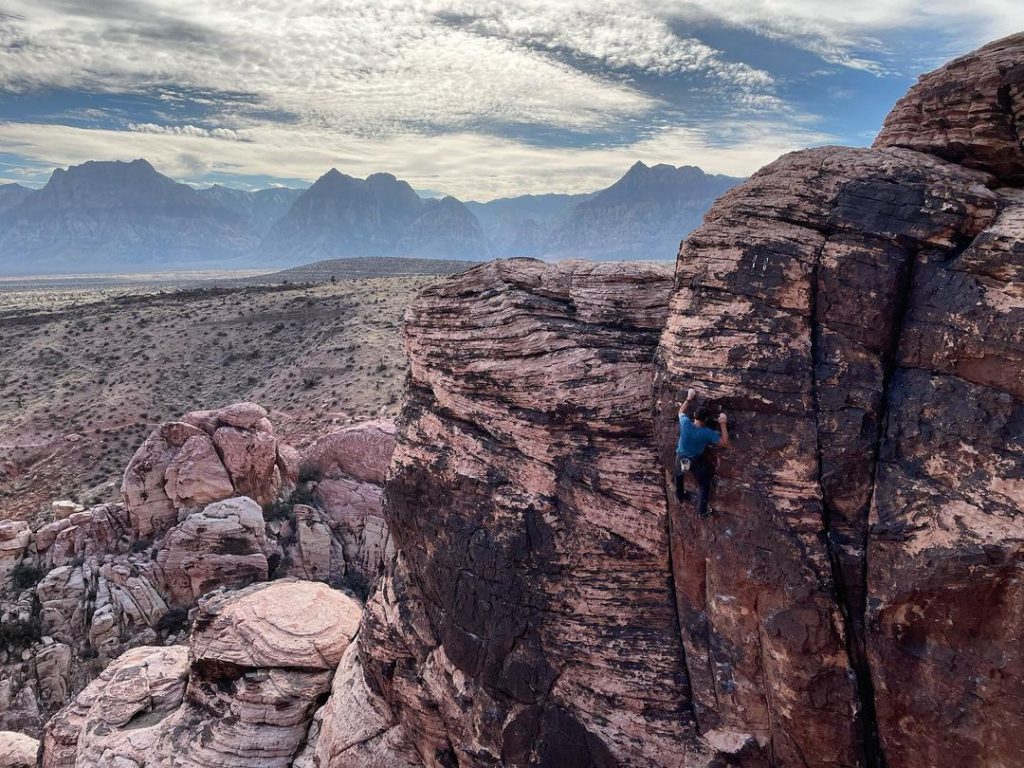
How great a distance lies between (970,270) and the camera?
9.81 m

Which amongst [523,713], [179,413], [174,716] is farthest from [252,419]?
[523,713]

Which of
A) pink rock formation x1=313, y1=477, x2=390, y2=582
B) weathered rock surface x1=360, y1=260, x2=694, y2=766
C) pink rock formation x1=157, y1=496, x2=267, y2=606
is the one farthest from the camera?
pink rock formation x1=313, y1=477, x2=390, y2=582

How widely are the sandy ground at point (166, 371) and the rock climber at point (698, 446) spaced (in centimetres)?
3239

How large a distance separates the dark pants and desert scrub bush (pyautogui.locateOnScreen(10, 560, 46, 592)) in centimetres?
2871

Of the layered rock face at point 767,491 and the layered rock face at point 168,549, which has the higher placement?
the layered rock face at point 767,491

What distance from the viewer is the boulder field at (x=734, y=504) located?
9.57 metres

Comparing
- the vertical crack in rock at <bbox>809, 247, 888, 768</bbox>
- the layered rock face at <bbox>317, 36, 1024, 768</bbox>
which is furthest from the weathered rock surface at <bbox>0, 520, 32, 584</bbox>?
the vertical crack in rock at <bbox>809, 247, 888, 768</bbox>

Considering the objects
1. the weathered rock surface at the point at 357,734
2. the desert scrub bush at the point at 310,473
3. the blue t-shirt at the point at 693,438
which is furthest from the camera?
the desert scrub bush at the point at 310,473

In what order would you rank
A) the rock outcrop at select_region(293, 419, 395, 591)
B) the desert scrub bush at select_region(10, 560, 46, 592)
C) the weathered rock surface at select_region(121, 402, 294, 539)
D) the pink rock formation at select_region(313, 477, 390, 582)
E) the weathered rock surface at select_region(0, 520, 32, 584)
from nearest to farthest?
the desert scrub bush at select_region(10, 560, 46, 592)
the weathered rock surface at select_region(0, 520, 32, 584)
the weathered rock surface at select_region(121, 402, 294, 539)
the rock outcrop at select_region(293, 419, 395, 591)
the pink rock formation at select_region(313, 477, 390, 582)

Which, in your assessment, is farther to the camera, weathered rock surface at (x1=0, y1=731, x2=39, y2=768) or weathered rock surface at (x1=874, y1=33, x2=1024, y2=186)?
weathered rock surface at (x1=0, y1=731, x2=39, y2=768)

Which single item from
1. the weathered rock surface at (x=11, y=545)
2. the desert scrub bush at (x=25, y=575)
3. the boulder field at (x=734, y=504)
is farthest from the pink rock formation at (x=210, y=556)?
the boulder field at (x=734, y=504)

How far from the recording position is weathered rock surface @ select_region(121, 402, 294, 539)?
29.5m

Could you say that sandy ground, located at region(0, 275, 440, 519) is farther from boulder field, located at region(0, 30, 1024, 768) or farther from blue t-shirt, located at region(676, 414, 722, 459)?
blue t-shirt, located at region(676, 414, 722, 459)

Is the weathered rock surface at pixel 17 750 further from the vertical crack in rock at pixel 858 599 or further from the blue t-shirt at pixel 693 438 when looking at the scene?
the vertical crack in rock at pixel 858 599
